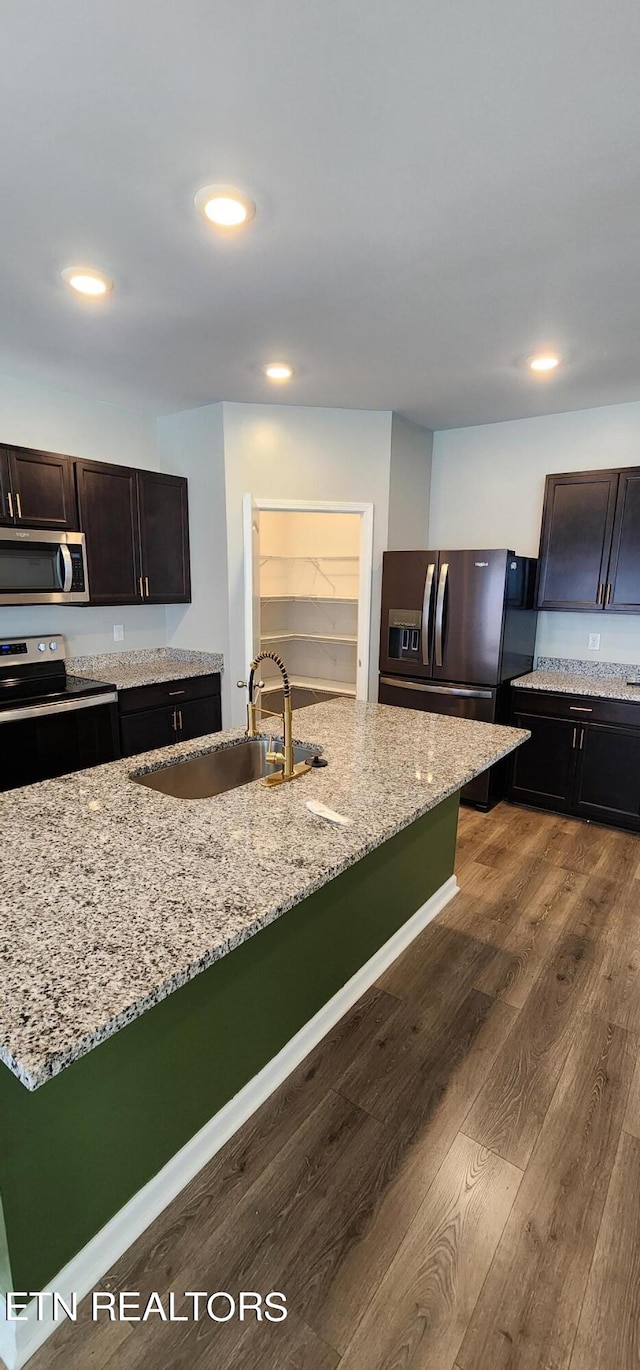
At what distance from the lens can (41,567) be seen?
10.5 feet

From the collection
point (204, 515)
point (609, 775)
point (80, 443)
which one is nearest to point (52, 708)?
point (204, 515)

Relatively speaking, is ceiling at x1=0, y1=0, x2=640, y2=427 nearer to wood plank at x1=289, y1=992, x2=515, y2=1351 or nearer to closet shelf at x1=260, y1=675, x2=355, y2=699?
closet shelf at x1=260, y1=675, x2=355, y2=699

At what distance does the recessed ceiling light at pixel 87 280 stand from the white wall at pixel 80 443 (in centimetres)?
142

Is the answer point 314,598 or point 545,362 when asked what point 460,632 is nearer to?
point 545,362

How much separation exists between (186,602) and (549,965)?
3.20 m

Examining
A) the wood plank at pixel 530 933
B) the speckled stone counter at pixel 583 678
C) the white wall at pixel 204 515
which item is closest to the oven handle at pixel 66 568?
the white wall at pixel 204 515

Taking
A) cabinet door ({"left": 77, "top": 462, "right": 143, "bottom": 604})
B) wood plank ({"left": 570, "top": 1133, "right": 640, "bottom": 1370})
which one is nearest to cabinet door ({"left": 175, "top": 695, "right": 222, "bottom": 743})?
cabinet door ({"left": 77, "top": 462, "right": 143, "bottom": 604})

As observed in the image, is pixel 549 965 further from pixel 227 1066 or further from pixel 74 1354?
pixel 74 1354

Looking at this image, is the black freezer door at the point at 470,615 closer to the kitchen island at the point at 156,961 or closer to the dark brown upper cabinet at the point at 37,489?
the kitchen island at the point at 156,961

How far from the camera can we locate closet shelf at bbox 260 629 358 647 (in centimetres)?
497

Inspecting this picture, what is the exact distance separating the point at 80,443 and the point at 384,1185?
13.3 ft

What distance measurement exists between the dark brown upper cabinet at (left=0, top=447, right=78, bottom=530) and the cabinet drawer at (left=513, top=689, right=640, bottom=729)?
3.03 m

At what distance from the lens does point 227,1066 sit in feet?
5.08

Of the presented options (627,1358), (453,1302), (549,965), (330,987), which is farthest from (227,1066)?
(549,965)
